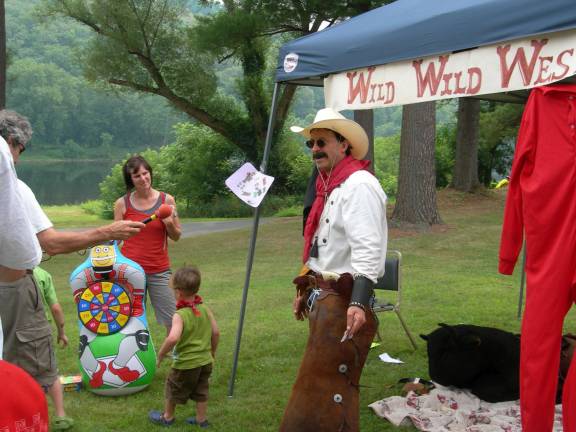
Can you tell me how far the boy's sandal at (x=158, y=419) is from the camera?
14.1ft

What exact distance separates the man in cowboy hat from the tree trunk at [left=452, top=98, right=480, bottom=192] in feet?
50.7

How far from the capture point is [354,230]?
3215 mm

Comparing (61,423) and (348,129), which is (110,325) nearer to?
(61,423)

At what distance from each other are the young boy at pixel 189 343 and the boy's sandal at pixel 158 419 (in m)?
→ 0.15

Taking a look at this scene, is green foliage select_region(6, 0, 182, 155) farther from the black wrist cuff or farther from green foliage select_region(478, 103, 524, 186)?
the black wrist cuff

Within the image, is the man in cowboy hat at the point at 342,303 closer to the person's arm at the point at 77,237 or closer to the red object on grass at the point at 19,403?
the person's arm at the point at 77,237

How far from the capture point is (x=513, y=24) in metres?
3.21

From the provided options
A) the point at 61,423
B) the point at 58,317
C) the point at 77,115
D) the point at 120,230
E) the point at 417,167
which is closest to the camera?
the point at 120,230

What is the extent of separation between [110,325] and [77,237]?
1.92m

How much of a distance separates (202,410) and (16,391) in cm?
286

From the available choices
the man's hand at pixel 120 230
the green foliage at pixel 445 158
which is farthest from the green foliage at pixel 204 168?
the man's hand at pixel 120 230

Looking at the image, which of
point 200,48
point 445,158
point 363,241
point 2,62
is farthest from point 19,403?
point 445,158

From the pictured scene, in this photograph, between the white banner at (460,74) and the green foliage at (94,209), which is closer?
the white banner at (460,74)

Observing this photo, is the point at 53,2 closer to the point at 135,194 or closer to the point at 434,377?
the point at 135,194
